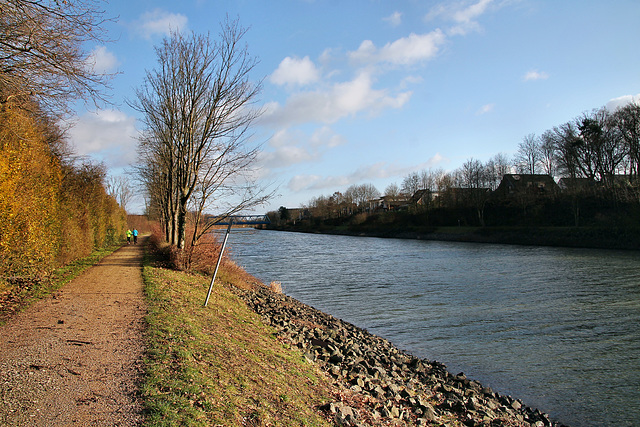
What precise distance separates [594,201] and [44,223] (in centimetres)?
6047

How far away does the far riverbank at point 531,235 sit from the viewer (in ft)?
133

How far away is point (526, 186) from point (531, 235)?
21747mm

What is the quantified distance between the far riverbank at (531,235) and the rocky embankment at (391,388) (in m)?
39.2

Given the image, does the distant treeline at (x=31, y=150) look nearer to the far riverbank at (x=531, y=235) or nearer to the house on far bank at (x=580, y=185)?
the far riverbank at (x=531, y=235)

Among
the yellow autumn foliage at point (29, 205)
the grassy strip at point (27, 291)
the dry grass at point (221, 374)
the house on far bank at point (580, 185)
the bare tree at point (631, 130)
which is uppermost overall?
the bare tree at point (631, 130)

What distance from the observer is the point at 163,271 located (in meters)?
16.5

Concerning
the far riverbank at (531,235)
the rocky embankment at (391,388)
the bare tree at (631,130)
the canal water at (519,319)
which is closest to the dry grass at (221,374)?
the rocky embankment at (391,388)

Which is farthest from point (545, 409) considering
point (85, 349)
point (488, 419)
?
point (85, 349)

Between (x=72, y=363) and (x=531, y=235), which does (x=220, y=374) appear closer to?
(x=72, y=363)

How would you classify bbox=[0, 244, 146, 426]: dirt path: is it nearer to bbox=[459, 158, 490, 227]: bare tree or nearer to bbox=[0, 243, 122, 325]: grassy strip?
bbox=[0, 243, 122, 325]: grassy strip

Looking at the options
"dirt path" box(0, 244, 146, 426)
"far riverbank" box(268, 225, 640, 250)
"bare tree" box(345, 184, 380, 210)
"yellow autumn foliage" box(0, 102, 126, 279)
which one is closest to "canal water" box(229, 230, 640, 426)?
"dirt path" box(0, 244, 146, 426)

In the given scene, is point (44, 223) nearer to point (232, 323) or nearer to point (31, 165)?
point (31, 165)

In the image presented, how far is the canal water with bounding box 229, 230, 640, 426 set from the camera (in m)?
9.20

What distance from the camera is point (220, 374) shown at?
19.9ft
